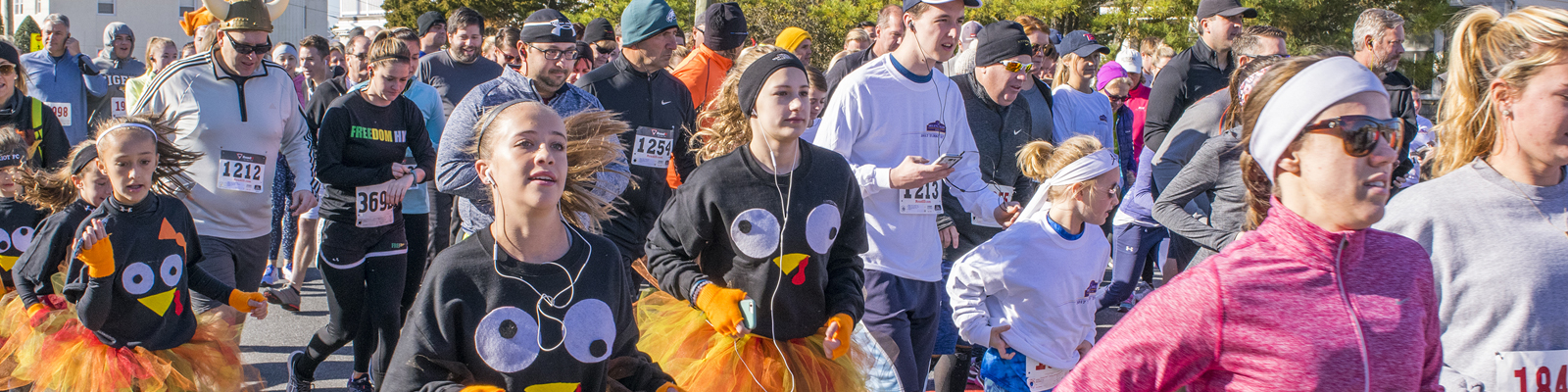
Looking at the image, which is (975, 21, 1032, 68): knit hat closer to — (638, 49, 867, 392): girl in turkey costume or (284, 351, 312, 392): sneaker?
(638, 49, 867, 392): girl in turkey costume

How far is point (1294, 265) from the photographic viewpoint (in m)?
1.80

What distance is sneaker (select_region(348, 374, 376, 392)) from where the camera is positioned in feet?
15.6

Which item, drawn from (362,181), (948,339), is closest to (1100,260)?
(948,339)

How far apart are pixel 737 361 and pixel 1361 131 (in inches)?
74.9

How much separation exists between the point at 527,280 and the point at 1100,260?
245 cm

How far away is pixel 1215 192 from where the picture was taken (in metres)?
3.99

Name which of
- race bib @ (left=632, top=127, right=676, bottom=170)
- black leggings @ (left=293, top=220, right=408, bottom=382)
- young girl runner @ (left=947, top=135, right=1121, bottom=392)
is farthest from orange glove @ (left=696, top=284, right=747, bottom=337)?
black leggings @ (left=293, top=220, right=408, bottom=382)

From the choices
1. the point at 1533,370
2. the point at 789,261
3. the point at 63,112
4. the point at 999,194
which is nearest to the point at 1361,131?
the point at 1533,370

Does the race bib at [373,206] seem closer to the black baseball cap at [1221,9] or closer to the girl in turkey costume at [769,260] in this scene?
the girl in turkey costume at [769,260]

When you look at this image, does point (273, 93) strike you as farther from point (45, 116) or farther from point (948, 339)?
point (948, 339)

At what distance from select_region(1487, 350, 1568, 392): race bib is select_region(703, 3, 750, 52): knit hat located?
4.31 metres

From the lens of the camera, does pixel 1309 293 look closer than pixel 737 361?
Yes

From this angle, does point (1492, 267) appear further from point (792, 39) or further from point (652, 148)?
point (792, 39)

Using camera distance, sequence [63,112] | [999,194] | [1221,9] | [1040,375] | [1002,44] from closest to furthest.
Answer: [1040,375]
[999,194]
[1002,44]
[1221,9]
[63,112]
